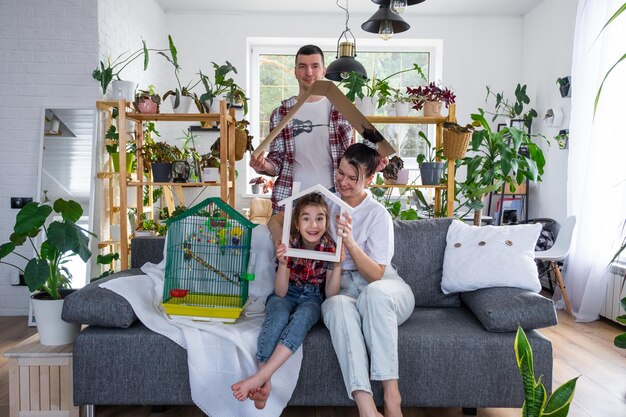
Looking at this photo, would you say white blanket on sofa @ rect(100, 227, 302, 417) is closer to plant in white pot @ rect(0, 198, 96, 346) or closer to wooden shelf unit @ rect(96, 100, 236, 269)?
plant in white pot @ rect(0, 198, 96, 346)

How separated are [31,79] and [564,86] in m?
4.24

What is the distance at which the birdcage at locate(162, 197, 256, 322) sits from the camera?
231 cm

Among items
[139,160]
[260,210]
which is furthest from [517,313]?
[260,210]

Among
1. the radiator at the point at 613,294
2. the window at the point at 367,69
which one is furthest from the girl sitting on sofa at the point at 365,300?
the window at the point at 367,69

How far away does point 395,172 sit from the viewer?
3.50m

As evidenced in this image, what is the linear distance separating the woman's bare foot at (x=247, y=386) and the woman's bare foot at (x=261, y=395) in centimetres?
1

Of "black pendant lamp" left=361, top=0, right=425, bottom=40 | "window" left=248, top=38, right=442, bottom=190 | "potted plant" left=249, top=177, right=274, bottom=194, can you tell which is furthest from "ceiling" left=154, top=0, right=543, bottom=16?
"black pendant lamp" left=361, top=0, right=425, bottom=40

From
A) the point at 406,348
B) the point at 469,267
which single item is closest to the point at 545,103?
the point at 469,267

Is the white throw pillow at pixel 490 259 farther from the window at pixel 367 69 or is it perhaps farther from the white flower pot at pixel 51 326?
the window at pixel 367 69

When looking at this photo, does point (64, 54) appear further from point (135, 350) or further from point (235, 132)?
point (135, 350)

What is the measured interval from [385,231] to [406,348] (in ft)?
1.61

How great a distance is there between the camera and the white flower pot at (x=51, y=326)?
2273 mm

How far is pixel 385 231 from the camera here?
2326 mm

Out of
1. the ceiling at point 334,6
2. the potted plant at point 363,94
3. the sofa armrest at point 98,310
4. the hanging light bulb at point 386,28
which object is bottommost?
the sofa armrest at point 98,310
